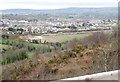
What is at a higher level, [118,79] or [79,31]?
[118,79]

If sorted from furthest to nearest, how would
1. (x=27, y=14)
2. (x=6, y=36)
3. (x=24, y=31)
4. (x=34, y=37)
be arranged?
(x=27, y=14)
(x=34, y=37)
(x=24, y=31)
(x=6, y=36)

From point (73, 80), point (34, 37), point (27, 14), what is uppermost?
point (73, 80)

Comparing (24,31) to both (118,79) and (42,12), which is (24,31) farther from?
(118,79)

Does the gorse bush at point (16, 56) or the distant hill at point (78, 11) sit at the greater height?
the distant hill at point (78, 11)

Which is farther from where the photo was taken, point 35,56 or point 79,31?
point 79,31

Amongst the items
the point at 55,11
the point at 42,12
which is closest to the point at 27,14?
the point at 42,12

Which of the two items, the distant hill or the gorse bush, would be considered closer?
the gorse bush

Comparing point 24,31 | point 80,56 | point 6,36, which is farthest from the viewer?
point 24,31

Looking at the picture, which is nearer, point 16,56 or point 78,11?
point 16,56

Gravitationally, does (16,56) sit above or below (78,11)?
below

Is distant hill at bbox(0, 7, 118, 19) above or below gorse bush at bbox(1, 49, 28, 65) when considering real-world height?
above

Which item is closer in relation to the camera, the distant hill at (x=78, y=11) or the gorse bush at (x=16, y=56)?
the gorse bush at (x=16, y=56)
